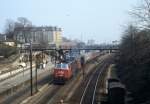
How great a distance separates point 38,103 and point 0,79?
30.1 meters

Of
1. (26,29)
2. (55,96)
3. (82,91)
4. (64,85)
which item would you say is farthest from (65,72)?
(26,29)

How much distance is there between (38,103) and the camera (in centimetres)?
4162

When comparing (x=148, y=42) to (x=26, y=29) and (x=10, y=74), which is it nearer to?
(x=10, y=74)

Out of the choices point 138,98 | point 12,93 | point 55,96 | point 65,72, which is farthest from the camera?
point 65,72

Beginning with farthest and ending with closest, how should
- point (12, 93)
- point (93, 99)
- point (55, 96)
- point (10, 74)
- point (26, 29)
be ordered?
point (26, 29)
point (10, 74)
point (12, 93)
point (55, 96)
point (93, 99)

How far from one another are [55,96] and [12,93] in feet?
21.3

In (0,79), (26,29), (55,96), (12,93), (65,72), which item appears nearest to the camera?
(55,96)

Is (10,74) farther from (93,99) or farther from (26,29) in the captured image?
(26,29)

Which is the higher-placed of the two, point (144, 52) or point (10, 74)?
point (144, 52)

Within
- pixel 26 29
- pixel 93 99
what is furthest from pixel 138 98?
pixel 26 29

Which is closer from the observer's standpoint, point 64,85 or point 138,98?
point 138,98

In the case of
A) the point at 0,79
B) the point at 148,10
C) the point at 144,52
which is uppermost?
the point at 148,10

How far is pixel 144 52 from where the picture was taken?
162 feet

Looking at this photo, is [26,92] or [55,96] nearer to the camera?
[55,96]
